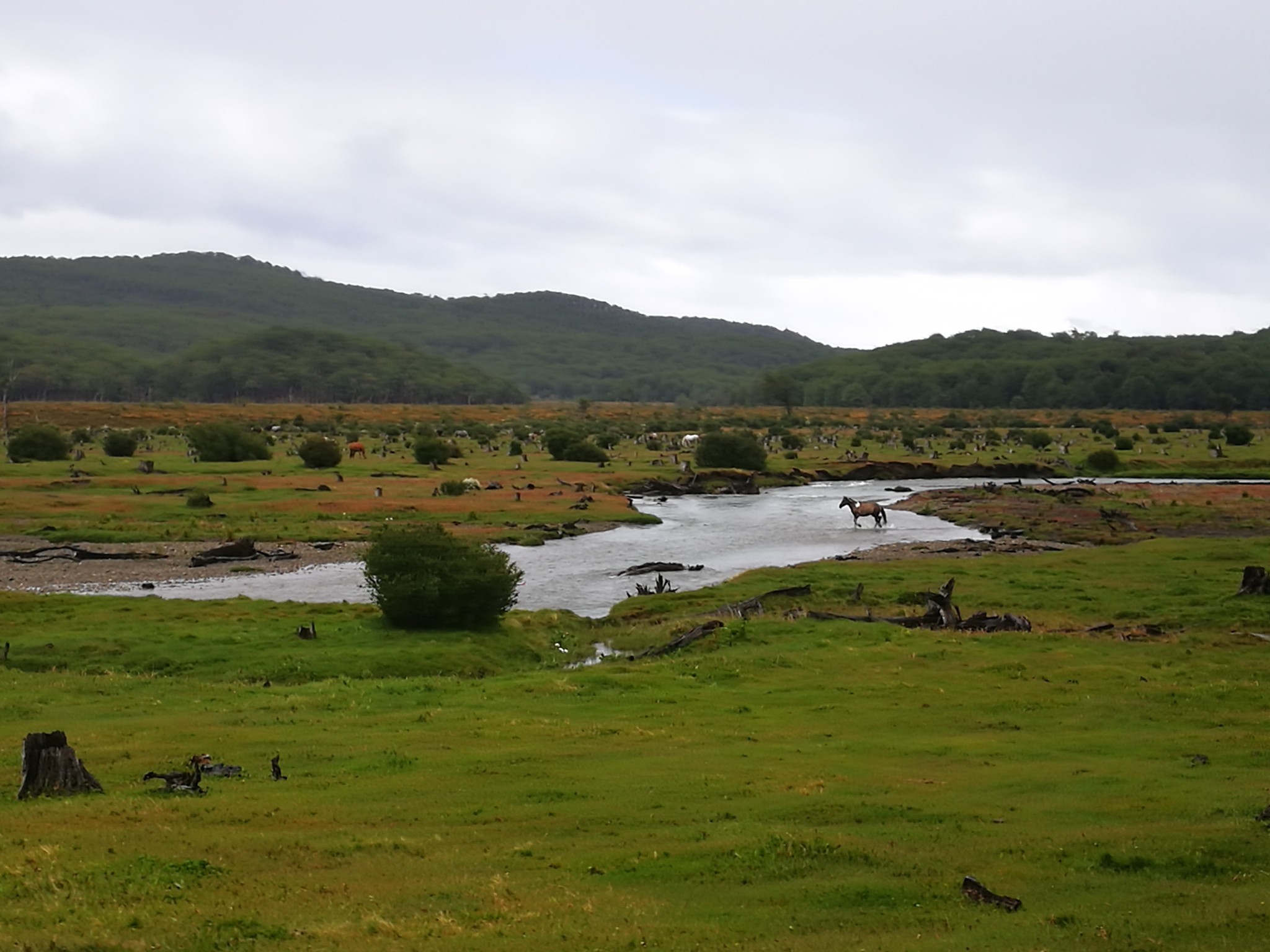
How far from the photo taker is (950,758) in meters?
18.7

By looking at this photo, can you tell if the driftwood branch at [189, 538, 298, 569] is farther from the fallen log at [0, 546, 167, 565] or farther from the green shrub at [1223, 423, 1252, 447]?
the green shrub at [1223, 423, 1252, 447]

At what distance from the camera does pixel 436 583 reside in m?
32.8

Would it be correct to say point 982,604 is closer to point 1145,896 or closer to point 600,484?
point 1145,896

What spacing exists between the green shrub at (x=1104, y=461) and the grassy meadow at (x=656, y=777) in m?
52.4

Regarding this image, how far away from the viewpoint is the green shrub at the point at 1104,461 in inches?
3548

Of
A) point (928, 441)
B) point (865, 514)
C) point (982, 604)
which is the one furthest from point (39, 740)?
point (928, 441)

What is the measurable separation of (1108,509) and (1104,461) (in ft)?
99.3

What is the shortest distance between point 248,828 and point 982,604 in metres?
27.6

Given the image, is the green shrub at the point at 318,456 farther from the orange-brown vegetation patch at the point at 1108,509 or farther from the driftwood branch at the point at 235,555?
the orange-brown vegetation patch at the point at 1108,509

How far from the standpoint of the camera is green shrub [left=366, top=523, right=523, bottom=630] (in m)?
33.0

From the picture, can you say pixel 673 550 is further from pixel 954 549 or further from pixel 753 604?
pixel 753 604

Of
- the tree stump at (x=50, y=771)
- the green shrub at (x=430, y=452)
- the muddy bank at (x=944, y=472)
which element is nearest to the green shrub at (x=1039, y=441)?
the muddy bank at (x=944, y=472)

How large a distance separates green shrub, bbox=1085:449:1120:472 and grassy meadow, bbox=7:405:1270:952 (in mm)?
52436

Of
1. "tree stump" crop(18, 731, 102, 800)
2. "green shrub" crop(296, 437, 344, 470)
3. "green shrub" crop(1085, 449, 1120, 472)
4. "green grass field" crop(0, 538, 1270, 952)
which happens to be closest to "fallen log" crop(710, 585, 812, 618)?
"green grass field" crop(0, 538, 1270, 952)
